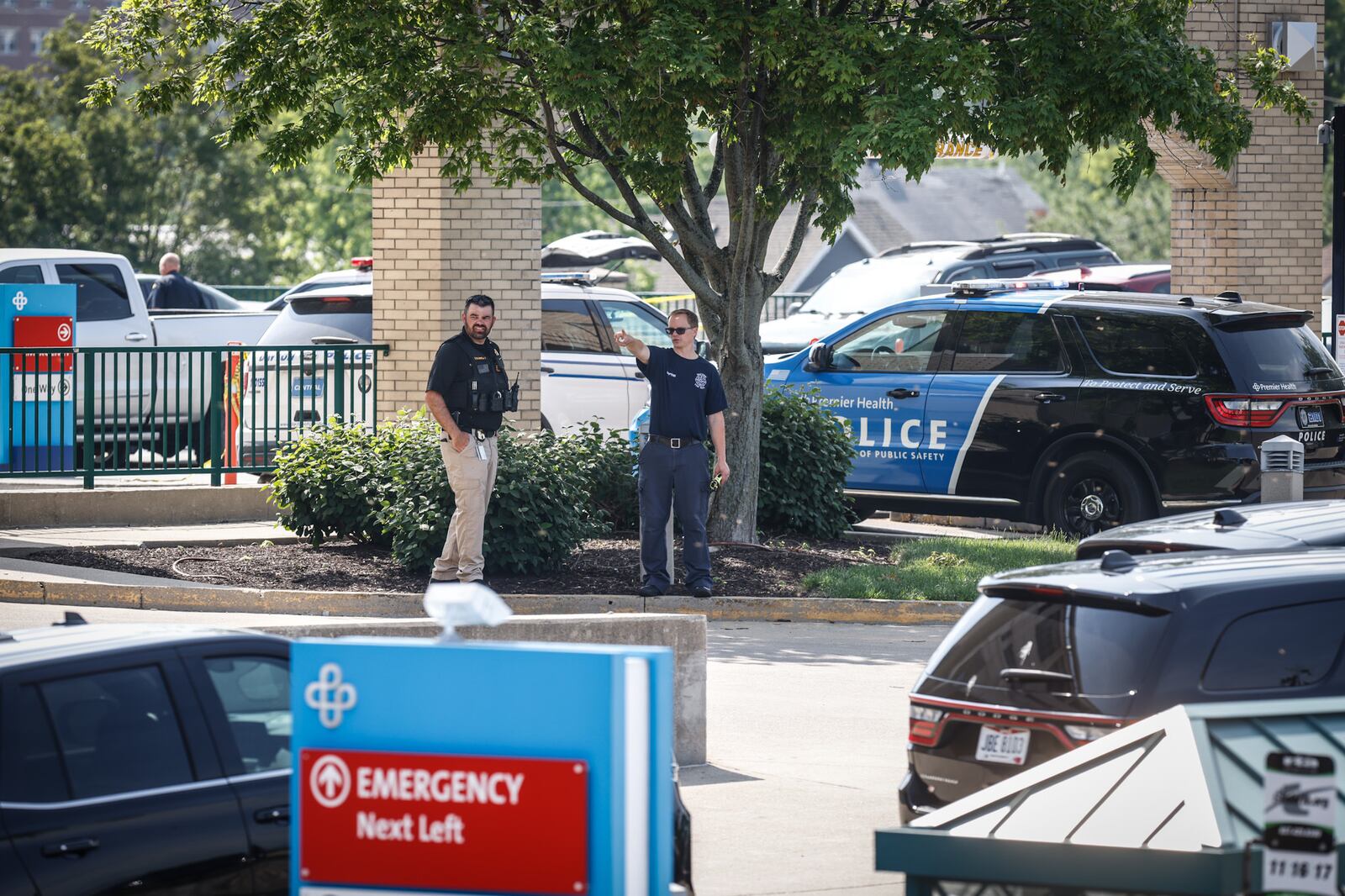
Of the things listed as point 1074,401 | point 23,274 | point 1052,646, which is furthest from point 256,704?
point 23,274

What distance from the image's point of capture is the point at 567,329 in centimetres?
1756

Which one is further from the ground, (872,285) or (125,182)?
(125,182)

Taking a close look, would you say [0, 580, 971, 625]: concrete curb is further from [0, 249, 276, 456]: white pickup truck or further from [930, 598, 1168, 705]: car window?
[930, 598, 1168, 705]: car window

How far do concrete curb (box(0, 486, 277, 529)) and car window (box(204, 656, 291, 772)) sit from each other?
9646mm

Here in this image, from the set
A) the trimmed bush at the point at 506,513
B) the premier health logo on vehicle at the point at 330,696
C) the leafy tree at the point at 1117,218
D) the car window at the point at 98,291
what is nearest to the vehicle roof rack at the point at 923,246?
the car window at the point at 98,291

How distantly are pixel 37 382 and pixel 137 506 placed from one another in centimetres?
137

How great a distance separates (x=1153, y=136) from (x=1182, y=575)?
15.4 metres

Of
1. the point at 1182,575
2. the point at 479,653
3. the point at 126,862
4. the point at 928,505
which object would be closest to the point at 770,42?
the point at 928,505

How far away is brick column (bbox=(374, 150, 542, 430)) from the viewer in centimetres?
1582

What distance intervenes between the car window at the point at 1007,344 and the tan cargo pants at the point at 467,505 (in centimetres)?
475

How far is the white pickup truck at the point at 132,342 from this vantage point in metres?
15.8

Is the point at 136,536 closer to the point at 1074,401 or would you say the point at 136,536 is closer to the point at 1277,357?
the point at 1074,401

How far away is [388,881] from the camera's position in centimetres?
362

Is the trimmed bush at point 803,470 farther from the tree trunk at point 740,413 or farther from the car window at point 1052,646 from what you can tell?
the car window at point 1052,646
